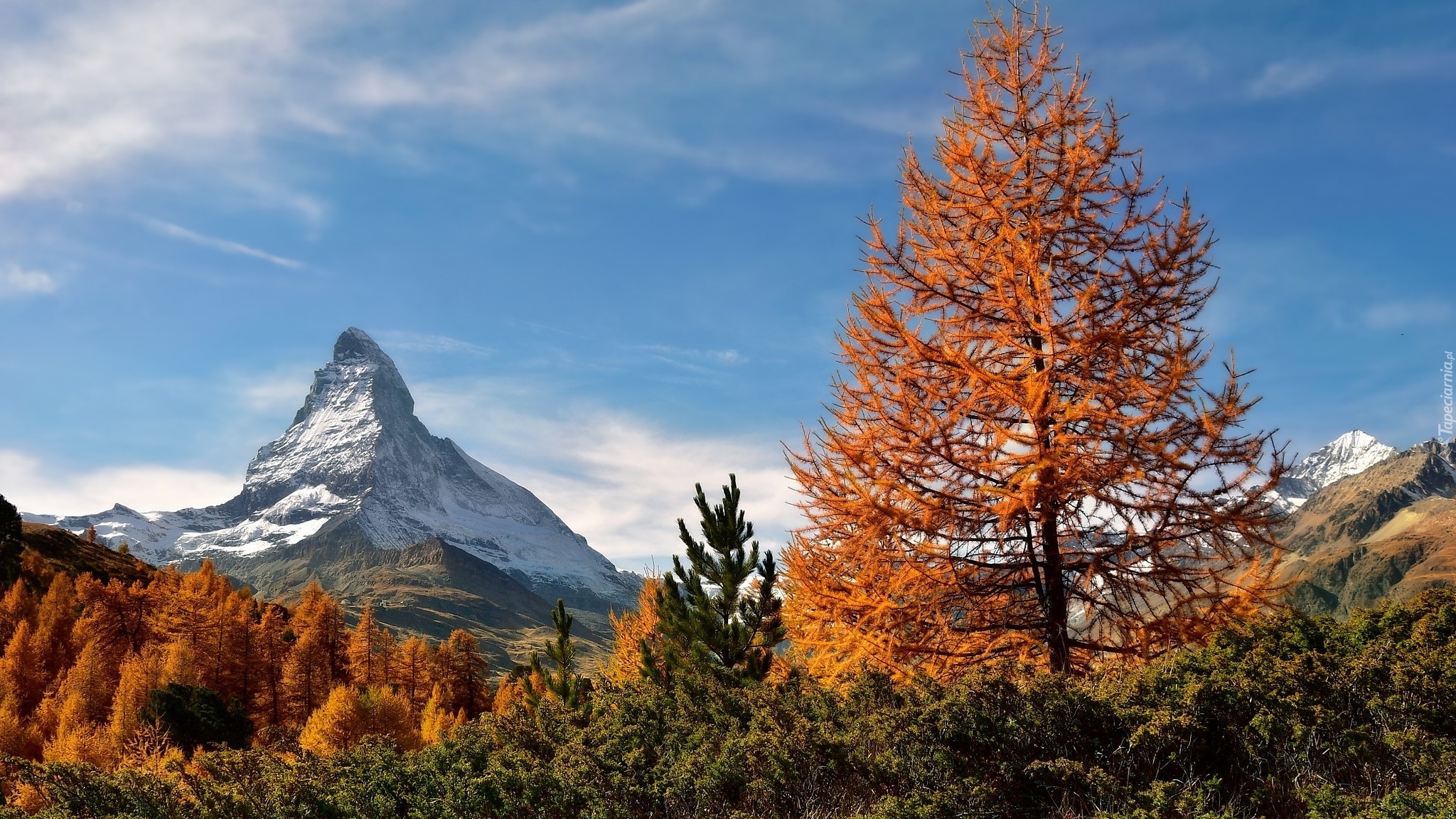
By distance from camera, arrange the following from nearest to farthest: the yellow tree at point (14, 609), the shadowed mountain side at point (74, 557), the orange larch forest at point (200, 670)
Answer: the orange larch forest at point (200, 670) < the yellow tree at point (14, 609) < the shadowed mountain side at point (74, 557)

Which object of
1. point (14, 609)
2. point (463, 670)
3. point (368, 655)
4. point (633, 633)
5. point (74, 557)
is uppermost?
point (74, 557)

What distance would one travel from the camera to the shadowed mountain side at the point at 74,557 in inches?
3100

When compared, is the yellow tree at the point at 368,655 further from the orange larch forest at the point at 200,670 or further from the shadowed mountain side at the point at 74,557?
the shadowed mountain side at the point at 74,557

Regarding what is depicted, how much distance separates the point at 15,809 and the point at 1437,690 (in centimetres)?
1504

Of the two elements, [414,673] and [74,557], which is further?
[74,557]

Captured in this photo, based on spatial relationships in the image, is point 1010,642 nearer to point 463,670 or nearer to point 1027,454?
point 1027,454

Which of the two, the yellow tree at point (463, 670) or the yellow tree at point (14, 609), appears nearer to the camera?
the yellow tree at point (463, 670)

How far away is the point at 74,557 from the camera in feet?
286

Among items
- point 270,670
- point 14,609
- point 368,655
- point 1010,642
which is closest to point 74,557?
point 14,609

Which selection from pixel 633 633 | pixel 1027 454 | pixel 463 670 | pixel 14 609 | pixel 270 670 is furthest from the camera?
pixel 14 609

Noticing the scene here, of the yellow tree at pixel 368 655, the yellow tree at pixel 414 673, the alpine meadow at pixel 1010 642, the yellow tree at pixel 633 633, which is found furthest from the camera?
the yellow tree at pixel 414 673

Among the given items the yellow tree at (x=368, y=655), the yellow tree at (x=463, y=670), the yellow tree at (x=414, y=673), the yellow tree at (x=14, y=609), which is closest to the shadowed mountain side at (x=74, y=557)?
the yellow tree at (x=14, y=609)

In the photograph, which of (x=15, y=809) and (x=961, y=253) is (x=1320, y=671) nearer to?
(x=961, y=253)

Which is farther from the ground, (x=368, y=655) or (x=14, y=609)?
(x=14, y=609)
